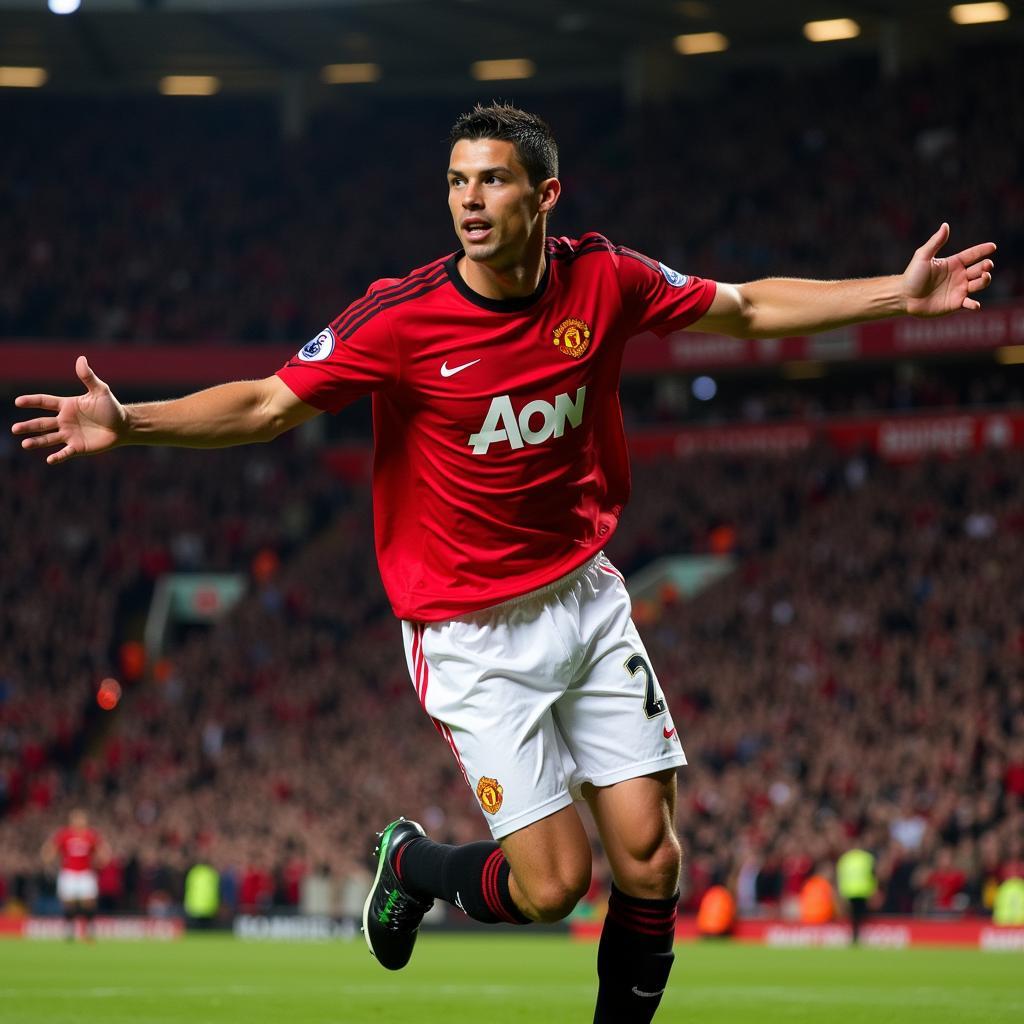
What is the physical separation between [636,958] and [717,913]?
17.1 m

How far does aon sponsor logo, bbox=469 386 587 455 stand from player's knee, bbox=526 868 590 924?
61.1 inches

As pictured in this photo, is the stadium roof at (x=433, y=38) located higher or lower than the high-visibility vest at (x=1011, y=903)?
higher

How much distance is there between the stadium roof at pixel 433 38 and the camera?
38.4 metres

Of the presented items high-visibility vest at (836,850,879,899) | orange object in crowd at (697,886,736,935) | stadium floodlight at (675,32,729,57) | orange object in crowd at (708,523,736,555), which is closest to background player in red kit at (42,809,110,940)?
orange object in crowd at (697,886,736,935)

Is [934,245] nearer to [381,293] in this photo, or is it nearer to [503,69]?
[381,293]

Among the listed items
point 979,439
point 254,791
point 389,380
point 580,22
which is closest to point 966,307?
point 389,380

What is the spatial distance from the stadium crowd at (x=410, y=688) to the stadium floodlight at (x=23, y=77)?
9891 millimetres

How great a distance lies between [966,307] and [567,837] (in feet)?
7.84

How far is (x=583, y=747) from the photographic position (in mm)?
6621

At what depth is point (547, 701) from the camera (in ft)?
21.5

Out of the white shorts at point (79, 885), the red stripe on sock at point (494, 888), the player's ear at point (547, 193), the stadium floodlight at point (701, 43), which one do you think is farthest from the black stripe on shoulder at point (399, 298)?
the stadium floodlight at point (701, 43)

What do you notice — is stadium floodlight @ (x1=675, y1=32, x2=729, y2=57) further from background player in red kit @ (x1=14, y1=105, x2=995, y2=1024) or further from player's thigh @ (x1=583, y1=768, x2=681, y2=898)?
player's thigh @ (x1=583, y1=768, x2=681, y2=898)

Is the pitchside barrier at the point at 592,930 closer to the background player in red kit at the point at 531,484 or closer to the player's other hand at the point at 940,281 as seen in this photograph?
the background player in red kit at the point at 531,484

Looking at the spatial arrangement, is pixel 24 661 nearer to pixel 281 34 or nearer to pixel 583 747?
pixel 281 34
